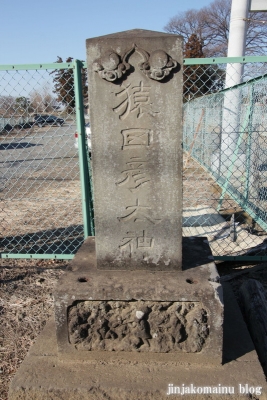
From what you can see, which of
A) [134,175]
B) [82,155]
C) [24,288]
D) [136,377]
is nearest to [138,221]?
[134,175]

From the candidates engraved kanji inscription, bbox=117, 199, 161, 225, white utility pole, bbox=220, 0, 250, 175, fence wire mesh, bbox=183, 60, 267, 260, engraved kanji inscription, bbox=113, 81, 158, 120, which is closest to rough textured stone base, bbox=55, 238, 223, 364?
engraved kanji inscription, bbox=117, 199, 161, 225

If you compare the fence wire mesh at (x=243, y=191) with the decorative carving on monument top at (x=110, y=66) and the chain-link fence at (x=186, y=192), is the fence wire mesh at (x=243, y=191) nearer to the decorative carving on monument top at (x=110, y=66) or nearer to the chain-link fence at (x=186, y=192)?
the chain-link fence at (x=186, y=192)

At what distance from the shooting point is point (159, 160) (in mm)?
1882

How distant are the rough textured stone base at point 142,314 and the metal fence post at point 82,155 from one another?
1078 millimetres

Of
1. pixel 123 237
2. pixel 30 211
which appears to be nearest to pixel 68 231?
pixel 30 211

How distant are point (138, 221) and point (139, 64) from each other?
2.86 feet

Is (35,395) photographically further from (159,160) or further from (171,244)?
(159,160)

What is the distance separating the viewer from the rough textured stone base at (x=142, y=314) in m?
1.85

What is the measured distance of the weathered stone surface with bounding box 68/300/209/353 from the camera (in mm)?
1866

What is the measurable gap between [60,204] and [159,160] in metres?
4.45

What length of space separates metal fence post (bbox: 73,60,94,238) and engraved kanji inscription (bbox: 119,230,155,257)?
1026 mm

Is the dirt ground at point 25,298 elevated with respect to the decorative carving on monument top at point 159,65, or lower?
lower

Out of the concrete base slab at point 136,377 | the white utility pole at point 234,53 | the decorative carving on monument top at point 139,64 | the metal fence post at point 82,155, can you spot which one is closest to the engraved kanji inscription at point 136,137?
the decorative carving on monument top at point 139,64

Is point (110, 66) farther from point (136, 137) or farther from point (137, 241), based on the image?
point (137, 241)
